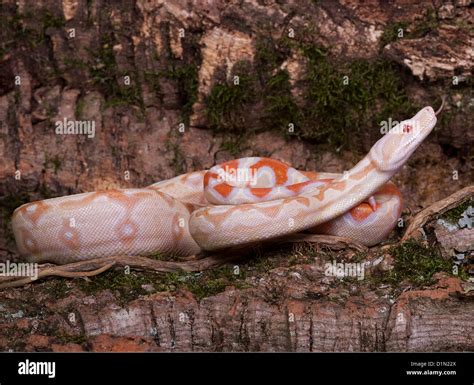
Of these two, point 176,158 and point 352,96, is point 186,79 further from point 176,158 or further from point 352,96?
point 352,96

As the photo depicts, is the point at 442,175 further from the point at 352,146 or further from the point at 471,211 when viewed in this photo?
the point at 471,211

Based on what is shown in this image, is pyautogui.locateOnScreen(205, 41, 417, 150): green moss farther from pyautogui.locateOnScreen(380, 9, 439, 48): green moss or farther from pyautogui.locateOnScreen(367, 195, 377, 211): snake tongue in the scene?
pyautogui.locateOnScreen(367, 195, 377, 211): snake tongue

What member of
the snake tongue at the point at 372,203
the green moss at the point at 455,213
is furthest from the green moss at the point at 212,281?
the green moss at the point at 455,213

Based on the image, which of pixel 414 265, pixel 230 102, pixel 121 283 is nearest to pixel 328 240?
pixel 414 265

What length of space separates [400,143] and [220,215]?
1621 mm

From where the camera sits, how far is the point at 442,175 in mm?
9016

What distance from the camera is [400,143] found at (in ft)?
23.3

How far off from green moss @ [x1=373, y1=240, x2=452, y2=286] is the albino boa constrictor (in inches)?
21.0

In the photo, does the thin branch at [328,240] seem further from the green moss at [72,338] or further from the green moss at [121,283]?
the green moss at [72,338]

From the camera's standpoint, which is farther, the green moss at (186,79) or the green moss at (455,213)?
the green moss at (186,79)

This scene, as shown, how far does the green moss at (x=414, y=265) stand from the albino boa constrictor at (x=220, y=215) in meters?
0.53

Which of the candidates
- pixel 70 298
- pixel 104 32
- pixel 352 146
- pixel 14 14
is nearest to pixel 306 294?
pixel 70 298

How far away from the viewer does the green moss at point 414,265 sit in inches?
247

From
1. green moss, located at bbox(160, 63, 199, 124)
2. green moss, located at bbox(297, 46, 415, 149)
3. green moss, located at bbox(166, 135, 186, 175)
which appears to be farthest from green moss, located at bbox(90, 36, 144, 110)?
green moss, located at bbox(297, 46, 415, 149)
